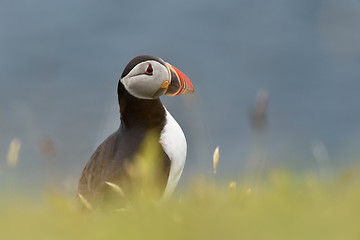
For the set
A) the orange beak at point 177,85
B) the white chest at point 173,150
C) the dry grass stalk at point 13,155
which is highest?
the dry grass stalk at point 13,155

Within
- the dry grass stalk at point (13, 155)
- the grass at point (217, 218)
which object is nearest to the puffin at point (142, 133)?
the dry grass stalk at point (13, 155)

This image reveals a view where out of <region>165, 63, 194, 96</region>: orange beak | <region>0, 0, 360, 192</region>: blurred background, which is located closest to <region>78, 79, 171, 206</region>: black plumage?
<region>165, 63, 194, 96</region>: orange beak

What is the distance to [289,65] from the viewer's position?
62.9 meters

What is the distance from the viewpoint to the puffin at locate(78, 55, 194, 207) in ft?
20.7

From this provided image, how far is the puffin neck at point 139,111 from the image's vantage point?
21.8 ft

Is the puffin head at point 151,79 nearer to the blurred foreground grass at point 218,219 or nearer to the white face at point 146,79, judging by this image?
the white face at point 146,79

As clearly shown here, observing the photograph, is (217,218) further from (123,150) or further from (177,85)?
(177,85)

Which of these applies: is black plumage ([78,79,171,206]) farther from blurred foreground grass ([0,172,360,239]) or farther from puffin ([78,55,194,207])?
blurred foreground grass ([0,172,360,239])

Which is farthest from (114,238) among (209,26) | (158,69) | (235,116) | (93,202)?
(209,26)

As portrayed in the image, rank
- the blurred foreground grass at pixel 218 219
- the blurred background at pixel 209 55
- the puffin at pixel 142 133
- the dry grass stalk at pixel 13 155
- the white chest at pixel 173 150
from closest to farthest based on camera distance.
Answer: the blurred foreground grass at pixel 218 219
the dry grass stalk at pixel 13 155
the puffin at pixel 142 133
the white chest at pixel 173 150
the blurred background at pixel 209 55

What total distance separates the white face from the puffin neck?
64 mm

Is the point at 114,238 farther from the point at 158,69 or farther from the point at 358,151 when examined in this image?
the point at 158,69

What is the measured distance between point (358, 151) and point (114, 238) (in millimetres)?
1663

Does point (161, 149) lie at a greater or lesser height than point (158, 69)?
lesser
